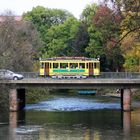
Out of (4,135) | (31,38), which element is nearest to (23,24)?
(31,38)

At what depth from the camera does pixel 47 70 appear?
7588 cm

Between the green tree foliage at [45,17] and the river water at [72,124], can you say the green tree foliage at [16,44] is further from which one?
the green tree foliage at [45,17]

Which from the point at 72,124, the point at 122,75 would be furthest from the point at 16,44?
the point at 72,124

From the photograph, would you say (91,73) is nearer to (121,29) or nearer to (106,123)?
(106,123)

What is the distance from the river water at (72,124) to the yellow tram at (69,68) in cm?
522

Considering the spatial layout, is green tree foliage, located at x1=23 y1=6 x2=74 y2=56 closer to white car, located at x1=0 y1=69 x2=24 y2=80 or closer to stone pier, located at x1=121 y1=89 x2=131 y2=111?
white car, located at x1=0 y1=69 x2=24 y2=80

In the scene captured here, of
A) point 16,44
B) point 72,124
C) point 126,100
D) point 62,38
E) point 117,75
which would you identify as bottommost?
point 72,124

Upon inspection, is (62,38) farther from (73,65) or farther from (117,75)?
(117,75)

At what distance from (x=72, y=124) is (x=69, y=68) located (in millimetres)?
23433

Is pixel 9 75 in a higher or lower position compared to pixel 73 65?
lower

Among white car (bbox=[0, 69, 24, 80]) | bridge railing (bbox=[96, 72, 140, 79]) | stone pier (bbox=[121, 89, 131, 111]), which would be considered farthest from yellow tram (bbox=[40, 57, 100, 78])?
stone pier (bbox=[121, 89, 131, 111])

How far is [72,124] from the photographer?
51844mm

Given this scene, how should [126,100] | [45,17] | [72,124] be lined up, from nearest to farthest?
[72,124], [126,100], [45,17]

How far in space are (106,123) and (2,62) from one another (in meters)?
17.0
